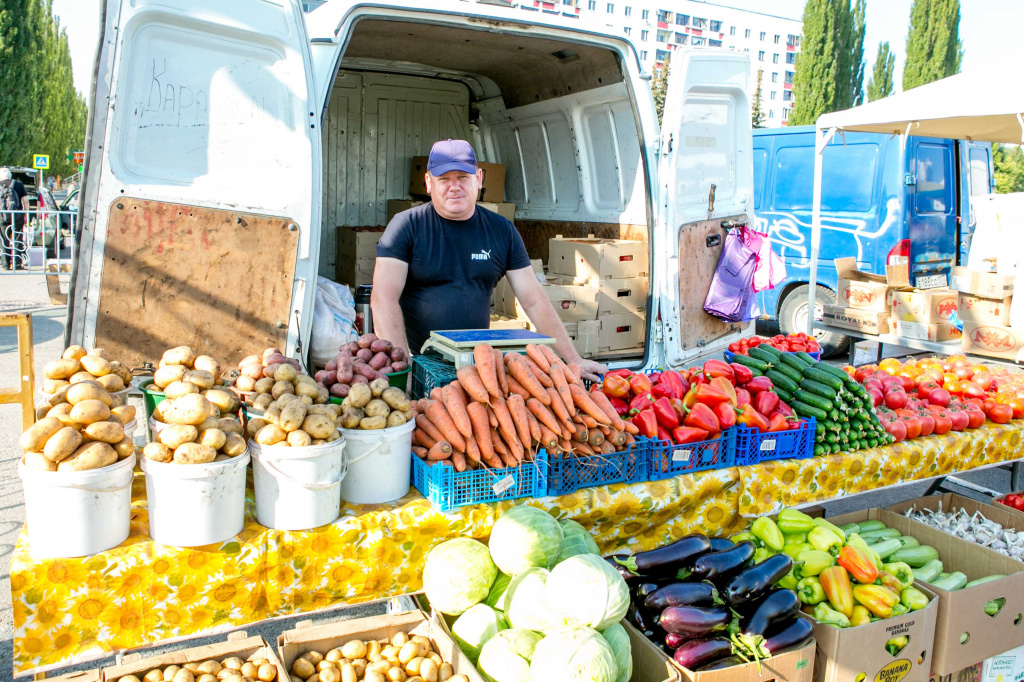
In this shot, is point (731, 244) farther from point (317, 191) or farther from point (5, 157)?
point (5, 157)

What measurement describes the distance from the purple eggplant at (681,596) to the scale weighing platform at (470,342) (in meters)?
1.11

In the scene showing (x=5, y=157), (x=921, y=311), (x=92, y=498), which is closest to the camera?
(x=92, y=498)

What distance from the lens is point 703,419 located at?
303 centimetres

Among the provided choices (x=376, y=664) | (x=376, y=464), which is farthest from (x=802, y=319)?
(x=376, y=664)

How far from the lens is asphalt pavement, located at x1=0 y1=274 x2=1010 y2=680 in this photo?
133 inches

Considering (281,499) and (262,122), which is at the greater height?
(262,122)

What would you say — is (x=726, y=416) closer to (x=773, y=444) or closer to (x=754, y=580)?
(x=773, y=444)

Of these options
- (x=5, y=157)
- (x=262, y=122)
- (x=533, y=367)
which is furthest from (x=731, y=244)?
(x=5, y=157)

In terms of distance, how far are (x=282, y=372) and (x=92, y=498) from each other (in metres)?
0.71

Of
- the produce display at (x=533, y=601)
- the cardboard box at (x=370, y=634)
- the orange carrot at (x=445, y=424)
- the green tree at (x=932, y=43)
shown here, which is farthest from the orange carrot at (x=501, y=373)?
the green tree at (x=932, y=43)

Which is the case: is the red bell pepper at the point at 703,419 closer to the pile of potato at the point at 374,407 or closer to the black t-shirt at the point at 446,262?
the pile of potato at the point at 374,407

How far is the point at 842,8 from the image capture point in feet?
101

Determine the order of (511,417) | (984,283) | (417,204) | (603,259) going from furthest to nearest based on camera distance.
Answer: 1. (417,204)
2. (984,283)
3. (603,259)
4. (511,417)

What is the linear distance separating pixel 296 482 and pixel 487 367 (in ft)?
2.81
